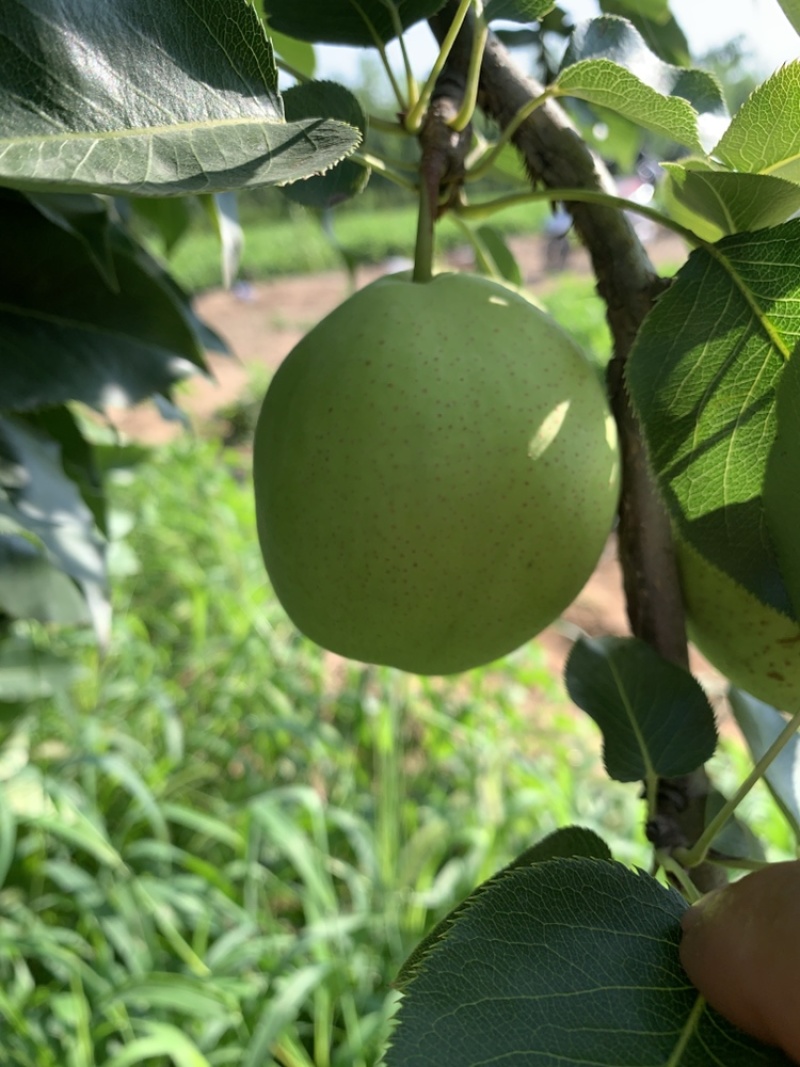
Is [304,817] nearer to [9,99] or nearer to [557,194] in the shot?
[557,194]

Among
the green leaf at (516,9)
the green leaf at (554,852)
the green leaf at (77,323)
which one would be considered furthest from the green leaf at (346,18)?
the green leaf at (554,852)

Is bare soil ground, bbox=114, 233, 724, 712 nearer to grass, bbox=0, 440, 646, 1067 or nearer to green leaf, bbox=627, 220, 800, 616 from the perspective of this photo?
grass, bbox=0, 440, 646, 1067

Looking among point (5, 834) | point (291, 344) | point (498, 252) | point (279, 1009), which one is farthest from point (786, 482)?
point (291, 344)

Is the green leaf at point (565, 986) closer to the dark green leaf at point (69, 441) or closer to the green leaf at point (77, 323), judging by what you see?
the green leaf at point (77, 323)

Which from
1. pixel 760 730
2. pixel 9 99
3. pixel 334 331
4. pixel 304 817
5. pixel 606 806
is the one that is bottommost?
pixel 606 806

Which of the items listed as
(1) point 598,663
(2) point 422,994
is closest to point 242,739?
(1) point 598,663

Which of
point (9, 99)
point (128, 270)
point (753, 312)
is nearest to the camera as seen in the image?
point (9, 99)
